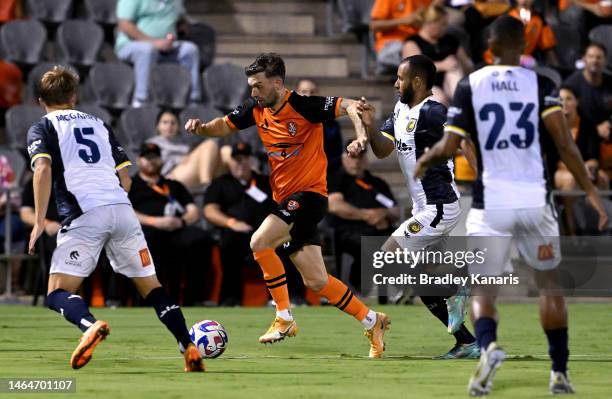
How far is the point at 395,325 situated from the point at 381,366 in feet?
13.5

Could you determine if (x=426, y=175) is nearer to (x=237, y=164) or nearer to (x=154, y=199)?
(x=237, y=164)

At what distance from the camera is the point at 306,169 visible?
9500mm

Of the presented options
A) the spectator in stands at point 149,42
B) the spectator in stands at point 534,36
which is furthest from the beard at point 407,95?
the spectator in stands at point 149,42

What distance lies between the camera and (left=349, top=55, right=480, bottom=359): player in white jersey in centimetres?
906

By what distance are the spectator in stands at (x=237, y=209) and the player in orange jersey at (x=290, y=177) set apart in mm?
5486

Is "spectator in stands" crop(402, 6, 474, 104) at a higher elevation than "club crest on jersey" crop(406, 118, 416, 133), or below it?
higher

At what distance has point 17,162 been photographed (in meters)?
16.2

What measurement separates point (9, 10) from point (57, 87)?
1025 centimetres

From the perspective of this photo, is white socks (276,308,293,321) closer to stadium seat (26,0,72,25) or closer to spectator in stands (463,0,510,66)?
spectator in stands (463,0,510,66)

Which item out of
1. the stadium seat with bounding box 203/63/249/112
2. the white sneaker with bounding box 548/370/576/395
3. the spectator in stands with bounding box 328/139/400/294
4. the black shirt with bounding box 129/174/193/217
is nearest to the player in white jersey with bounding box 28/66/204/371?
the white sneaker with bounding box 548/370/576/395

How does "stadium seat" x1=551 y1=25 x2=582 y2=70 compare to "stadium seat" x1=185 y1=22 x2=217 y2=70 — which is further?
"stadium seat" x1=551 y1=25 x2=582 y2=70

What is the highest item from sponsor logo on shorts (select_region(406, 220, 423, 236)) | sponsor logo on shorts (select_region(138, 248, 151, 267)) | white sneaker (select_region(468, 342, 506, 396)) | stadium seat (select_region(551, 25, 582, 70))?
stadium seat (select_region(551, 25, 582, 70))

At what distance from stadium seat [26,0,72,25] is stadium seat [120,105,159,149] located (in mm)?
2404

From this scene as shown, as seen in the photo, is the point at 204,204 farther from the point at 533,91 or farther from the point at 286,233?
the point at 533,91
